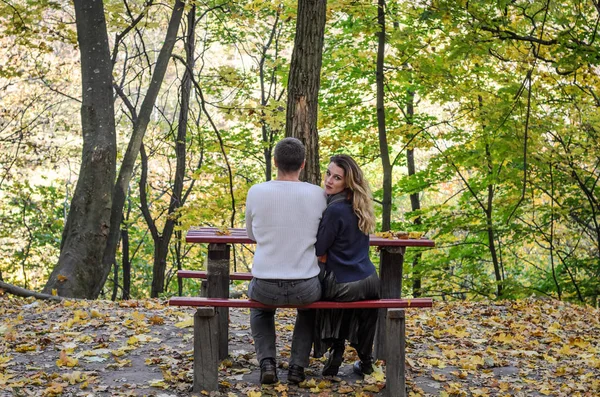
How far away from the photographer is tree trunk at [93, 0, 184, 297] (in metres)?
10.5

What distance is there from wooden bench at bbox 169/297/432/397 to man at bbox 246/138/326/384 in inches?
5.6

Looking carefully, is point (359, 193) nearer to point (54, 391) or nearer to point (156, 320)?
point (54, 391)

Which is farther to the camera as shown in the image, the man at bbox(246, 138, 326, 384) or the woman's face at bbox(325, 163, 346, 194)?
the woman's face at bbox(325, 163, 346, 194)

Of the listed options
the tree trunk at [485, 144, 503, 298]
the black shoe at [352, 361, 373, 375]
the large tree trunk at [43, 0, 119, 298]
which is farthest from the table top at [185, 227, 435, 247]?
the tree trunk at [485, 144, 503, 298]

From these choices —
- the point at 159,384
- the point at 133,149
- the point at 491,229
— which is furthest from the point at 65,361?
the point at 491,229

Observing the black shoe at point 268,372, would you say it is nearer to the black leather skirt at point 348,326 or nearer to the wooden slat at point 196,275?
the black leather skirt at point 348,326

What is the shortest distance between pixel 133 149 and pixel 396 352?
7.34 meters

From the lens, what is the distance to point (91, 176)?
8.90 metres

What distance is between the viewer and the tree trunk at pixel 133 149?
10516 mm

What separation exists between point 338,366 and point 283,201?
1.34 meters

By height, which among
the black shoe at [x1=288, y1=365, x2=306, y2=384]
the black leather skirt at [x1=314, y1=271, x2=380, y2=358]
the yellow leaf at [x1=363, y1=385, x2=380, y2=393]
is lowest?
the yellow leaf at [x1=363, y1=385, x2=380, y2=393]

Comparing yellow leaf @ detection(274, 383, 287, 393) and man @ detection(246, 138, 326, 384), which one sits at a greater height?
man @ detection(246, 138, 326, 384)

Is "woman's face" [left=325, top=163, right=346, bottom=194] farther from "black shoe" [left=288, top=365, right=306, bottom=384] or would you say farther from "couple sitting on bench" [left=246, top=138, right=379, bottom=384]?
"black shoe" [left=288, top=365, right=306, bottom=384]

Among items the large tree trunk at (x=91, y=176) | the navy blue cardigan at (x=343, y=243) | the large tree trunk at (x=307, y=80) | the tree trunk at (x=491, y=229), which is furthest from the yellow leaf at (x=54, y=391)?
the tree trunk at (x=491, y=229)
